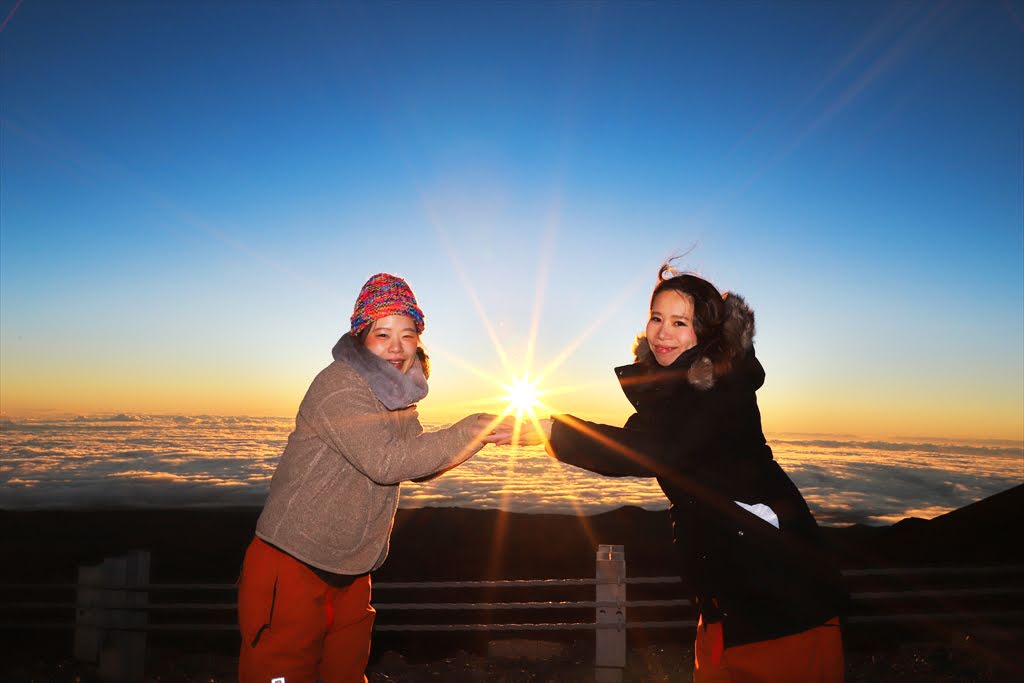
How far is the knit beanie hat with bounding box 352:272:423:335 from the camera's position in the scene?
9.55ft

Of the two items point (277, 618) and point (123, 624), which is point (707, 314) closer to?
point (277, 618)

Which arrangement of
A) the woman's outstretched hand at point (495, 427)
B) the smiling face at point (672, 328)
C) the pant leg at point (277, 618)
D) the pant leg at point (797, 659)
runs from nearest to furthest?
1. the pant leg at point (797, 659)
2. the pant leg at point (277, 618)
3. the smiling face at point (672, 328)
4. the woman's outstretched hand at point (495, 427)

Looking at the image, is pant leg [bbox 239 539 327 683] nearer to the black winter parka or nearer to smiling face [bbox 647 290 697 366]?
the black winter parka

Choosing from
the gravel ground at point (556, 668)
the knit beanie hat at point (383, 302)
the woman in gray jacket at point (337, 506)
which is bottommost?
the gravel ground at point (556, 668)

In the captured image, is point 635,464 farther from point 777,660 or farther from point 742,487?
point 777,660

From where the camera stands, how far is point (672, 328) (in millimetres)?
2701

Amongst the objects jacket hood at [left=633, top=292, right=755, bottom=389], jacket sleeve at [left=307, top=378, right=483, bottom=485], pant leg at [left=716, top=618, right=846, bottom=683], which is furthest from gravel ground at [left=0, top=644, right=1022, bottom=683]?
jacket hood at [left=633, top=292, right=755, bottom=389]

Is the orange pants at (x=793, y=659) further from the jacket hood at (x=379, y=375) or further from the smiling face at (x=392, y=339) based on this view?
the smiling face at (x=392, y=339)

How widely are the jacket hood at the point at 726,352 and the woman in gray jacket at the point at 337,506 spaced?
0.99 meters

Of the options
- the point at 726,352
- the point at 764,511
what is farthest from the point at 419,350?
the point at 764,511

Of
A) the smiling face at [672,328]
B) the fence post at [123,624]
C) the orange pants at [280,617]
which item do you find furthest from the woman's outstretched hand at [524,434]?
the fence post at [123,624]

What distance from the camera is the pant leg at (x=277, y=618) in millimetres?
2545

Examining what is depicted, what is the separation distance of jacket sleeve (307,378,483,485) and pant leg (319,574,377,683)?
52 cm

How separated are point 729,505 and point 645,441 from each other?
41 centimetres
